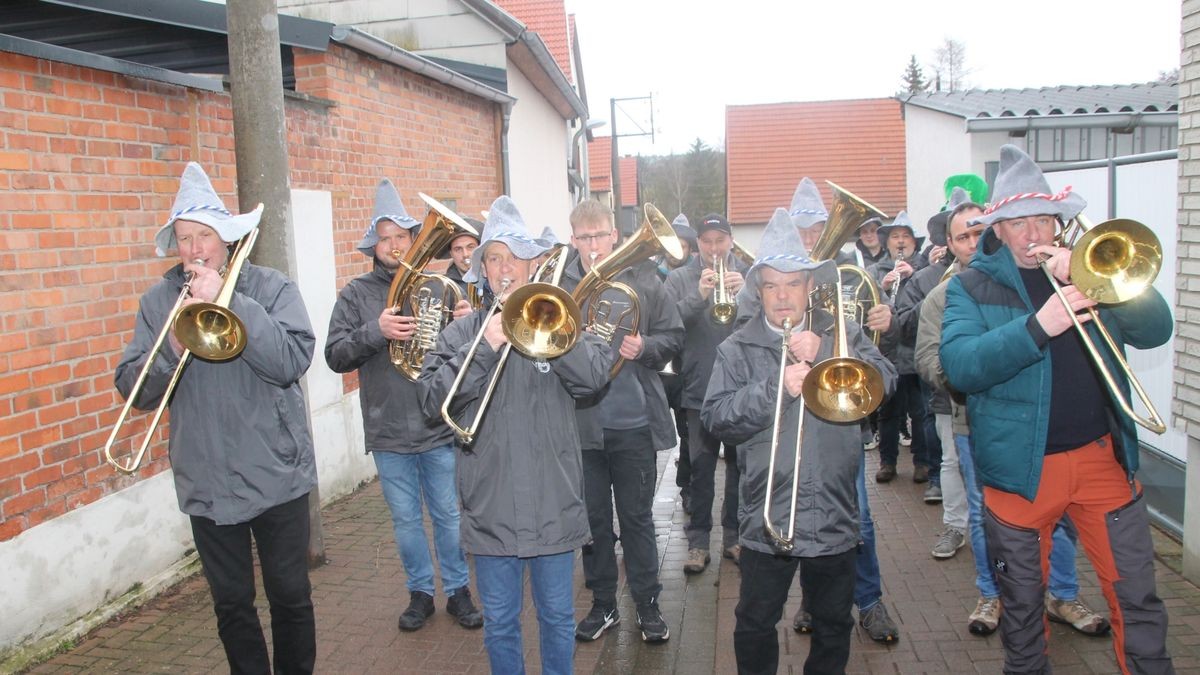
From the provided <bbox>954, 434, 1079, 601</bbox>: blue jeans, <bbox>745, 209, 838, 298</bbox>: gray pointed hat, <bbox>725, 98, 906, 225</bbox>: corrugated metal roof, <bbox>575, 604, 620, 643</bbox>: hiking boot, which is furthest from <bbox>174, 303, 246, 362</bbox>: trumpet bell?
<bbox>725, 98, 906, 225</bbox>: corrugated metal roof

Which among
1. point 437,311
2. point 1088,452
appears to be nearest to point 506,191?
point 437,311

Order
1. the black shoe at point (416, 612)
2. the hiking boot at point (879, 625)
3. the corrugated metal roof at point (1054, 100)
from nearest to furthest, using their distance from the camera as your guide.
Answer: the hiking boot at point (879, 625)
the black shoe at point (416, 612)
the corrugated metal roof at point (1054, 100)

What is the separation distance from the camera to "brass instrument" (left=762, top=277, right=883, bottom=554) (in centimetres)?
335

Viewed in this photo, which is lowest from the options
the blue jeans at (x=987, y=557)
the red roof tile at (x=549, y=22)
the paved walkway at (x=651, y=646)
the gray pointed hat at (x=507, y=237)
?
the paved walkway at (x=651, y=646)

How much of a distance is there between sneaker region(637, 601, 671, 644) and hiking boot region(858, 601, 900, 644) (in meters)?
0.94

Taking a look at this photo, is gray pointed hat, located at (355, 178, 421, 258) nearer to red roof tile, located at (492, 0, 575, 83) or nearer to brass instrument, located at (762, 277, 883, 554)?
brass instrument, located at (762, 277, 883, 554)

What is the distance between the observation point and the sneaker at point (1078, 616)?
4.38 metres

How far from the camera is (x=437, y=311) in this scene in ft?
15.5

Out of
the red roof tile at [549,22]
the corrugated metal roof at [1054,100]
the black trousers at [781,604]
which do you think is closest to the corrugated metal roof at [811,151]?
the red roof tile at [549,22]

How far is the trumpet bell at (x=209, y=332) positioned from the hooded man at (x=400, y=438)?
1259mm

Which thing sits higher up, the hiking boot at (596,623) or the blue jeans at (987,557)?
the blue jeans at (987,557)

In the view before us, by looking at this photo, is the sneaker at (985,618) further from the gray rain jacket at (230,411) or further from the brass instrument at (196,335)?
the brass instrument at (196,335)

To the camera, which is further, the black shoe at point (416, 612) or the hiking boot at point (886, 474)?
the hiking boot at point (886, 474)

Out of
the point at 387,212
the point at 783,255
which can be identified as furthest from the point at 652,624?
the point at 387,212
